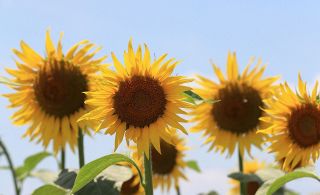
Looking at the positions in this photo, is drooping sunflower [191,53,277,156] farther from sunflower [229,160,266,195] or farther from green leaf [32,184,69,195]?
green leaf [32,184,69,195]

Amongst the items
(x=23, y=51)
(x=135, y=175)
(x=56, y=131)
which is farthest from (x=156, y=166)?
(x=23, y=51)

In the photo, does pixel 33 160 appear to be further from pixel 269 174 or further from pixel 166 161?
pixel 269 174

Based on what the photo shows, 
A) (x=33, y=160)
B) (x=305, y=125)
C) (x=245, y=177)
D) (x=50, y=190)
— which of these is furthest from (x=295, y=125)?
(x=33, y=160)

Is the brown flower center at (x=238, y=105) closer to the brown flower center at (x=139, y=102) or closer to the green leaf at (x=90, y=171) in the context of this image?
the brown flower center at (x=139, y=102)

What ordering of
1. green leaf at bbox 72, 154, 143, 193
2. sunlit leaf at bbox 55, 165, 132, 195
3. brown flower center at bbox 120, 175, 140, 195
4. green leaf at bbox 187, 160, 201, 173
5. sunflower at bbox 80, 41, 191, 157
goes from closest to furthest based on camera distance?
green leaf at bbox 72, 154, 143, 193, sunflower at bbox 80, 41, 191, 157, sunlit leaf at bbox 55, 165, 132, 195, brown flower center at bbox 120, 175, 140, 195, green leaf at bbox 187, 160, 201, 173

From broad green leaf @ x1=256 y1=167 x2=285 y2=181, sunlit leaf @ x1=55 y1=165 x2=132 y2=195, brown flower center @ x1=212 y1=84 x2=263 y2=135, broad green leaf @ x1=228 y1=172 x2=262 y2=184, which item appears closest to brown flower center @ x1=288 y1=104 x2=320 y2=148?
broad green leaf @ x1=256 y1=167 x2=285 y2=181

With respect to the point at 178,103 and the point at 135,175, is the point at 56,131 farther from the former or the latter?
the point at 178,103
